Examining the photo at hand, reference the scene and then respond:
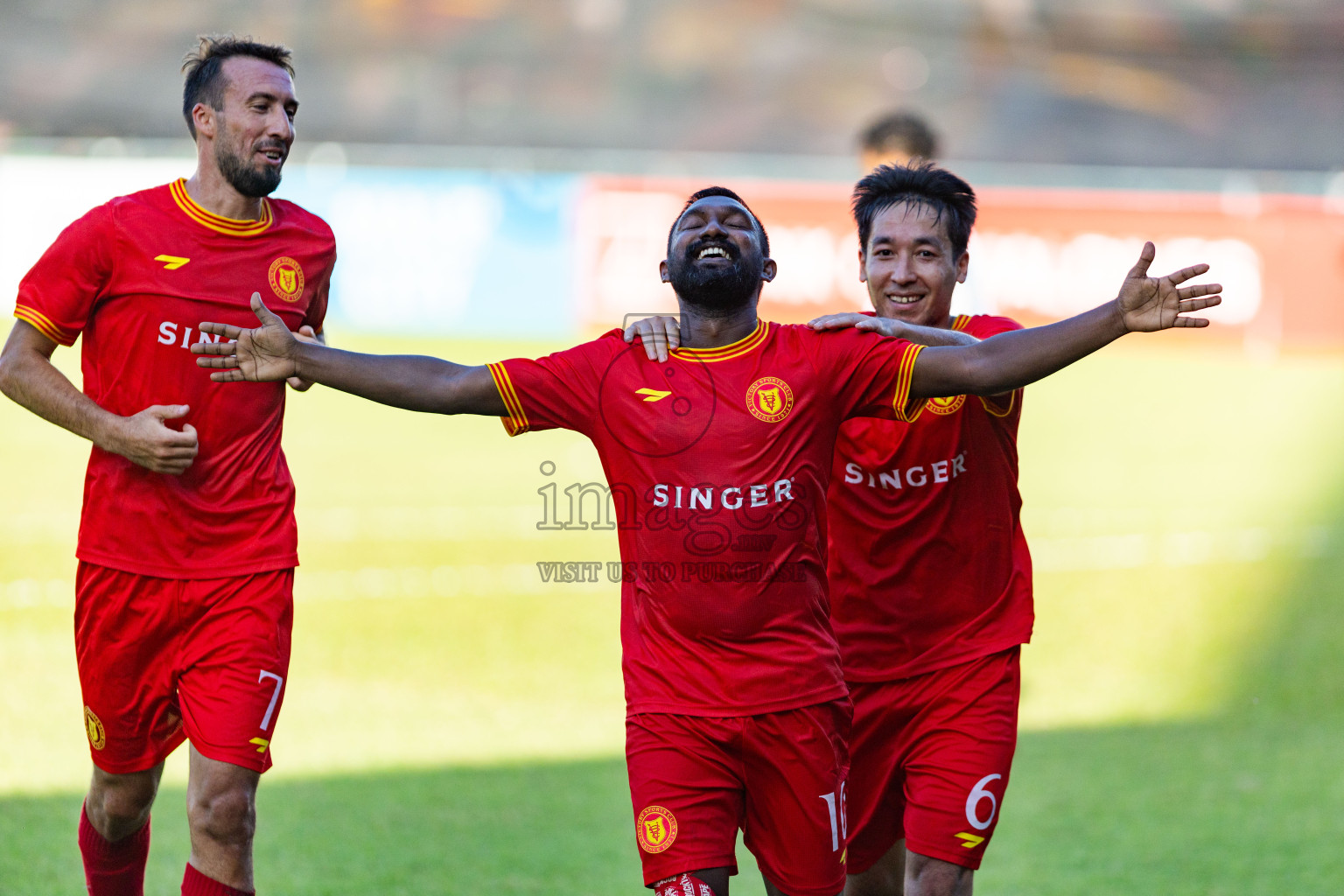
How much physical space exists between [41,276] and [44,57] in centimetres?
2707

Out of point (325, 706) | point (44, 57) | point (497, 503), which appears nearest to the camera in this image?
point (325, 706)

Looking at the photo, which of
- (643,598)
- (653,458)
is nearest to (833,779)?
(643,598)

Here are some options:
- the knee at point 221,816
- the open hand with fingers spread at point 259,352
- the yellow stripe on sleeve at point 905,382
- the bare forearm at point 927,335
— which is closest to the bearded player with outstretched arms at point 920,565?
the bare forearm at point 927,335

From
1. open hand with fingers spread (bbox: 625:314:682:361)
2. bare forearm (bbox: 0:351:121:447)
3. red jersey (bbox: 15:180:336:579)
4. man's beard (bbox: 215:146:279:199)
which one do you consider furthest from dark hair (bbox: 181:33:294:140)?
open hand with fingers spread (bbox: 625:314:682:361)

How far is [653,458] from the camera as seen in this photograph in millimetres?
4070

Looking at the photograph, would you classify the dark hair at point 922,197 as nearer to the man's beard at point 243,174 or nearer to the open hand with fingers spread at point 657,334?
the open hand with fingers spread at point 657,334

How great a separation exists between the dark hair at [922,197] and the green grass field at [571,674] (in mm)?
2739

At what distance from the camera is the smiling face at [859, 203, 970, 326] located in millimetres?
4637

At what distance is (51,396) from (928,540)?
261 cm

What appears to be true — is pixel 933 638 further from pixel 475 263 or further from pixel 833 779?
pixel 475 263

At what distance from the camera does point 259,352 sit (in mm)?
4121

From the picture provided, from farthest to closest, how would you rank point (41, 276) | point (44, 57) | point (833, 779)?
point (44, 57) < point (41, 276) < point (833, 779)

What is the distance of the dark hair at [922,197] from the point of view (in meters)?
4.76

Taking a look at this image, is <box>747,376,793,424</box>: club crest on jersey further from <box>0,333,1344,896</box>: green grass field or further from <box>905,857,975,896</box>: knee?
<box>0,333,1344,896</box>: green grass field
